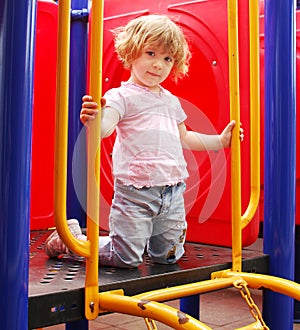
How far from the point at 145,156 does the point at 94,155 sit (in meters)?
0.38

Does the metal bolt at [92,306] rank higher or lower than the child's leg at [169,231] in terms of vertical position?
lower

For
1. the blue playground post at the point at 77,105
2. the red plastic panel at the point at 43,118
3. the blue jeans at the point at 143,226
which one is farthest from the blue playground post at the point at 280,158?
the red plastic panel at the point at 43,118

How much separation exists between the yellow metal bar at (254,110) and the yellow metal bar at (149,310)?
1.94 feet

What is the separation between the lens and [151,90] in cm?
166

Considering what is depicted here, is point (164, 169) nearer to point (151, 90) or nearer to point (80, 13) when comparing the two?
point (151, 90)

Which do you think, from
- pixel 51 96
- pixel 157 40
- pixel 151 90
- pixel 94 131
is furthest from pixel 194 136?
pixel 51 96

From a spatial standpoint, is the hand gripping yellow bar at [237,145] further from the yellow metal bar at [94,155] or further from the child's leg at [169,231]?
the yellow metal bar at [94,155]

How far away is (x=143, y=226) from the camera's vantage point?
1535mm

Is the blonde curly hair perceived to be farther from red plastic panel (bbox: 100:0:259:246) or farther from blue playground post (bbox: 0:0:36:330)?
blue playground post (bbox: 0:0:36:330)

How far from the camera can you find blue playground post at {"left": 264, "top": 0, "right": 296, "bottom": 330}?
1.75 metres

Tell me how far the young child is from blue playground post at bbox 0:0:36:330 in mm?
492

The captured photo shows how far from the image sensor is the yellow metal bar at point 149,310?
1.10m

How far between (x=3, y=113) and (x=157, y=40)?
0.69m

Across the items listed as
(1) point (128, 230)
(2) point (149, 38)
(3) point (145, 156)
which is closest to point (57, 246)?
(1) point (128, 230)
